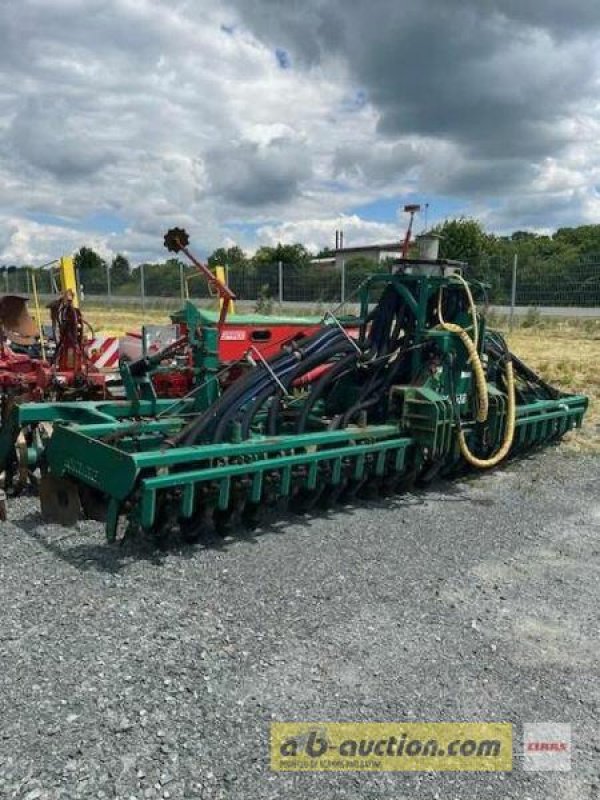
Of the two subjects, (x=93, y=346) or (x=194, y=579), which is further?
(x=93, y=346)

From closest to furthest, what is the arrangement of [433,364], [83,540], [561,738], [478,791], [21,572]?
1. [478,791]
2. [561,738]
3. [21,572]
4. [83,540]
5. [433,364]

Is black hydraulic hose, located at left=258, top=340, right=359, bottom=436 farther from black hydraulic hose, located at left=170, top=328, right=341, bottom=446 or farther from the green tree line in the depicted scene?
the green tree line

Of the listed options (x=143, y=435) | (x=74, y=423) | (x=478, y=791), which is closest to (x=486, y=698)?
(x=478, y=791)

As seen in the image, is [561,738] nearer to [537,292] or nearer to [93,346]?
[93,346]

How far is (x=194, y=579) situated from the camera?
3785 mm

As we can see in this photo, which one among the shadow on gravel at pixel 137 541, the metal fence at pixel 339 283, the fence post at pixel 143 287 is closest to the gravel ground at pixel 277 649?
the shadow on gravel at pixel 137 541

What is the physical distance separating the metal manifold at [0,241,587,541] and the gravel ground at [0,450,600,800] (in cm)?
27

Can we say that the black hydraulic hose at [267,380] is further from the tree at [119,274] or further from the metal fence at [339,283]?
the tree at [119,274]

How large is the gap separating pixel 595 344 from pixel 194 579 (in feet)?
41.2

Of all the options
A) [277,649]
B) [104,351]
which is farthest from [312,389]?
[104,351]

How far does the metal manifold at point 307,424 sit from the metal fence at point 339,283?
28.2 feet

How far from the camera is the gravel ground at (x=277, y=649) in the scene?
7.92ft

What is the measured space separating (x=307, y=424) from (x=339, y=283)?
1554 centimetres

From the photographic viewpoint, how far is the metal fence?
717 inches
